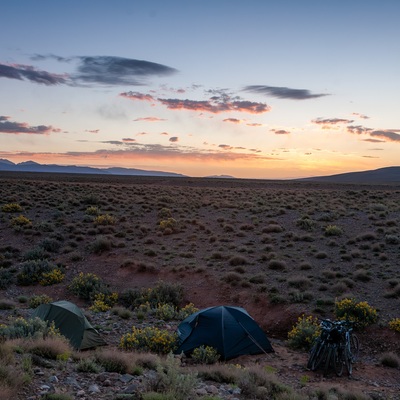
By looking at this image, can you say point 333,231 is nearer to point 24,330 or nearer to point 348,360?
point 348,360

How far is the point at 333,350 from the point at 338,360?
0.42 meters

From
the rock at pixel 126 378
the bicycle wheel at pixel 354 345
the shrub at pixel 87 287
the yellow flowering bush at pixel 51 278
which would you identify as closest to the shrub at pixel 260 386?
the rock at pixel 126 378

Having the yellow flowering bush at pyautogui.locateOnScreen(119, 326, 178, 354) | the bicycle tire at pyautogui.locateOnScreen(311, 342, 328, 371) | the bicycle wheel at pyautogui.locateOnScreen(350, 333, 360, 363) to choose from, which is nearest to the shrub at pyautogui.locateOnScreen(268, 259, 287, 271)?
the bicycle wheel at pyautogui.locateOnScreen(350, 333, 360, 363)

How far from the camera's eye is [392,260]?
2114 centimetres

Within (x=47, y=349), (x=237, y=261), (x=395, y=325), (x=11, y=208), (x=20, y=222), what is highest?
(x=11, y=208)

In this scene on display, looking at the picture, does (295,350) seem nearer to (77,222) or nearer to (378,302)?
(378,302)

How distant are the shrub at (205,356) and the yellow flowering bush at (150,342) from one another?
0.86m

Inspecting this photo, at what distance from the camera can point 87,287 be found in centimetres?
1908

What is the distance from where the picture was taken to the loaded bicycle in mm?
11156

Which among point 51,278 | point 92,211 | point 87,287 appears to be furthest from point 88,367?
point 92,211

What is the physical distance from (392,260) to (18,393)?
18.9 m

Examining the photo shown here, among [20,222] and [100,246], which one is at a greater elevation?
[20,222]

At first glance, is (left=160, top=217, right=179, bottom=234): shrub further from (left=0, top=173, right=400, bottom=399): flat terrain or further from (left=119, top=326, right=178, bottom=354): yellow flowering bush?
(left=119, top=326, right=178, bottom=354): yellow flowering bush

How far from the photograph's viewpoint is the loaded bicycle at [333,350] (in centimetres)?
1116
